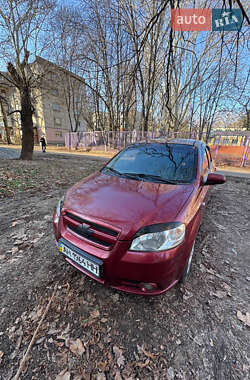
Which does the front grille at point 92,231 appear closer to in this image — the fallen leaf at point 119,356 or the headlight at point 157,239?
the headlight at point 157,239

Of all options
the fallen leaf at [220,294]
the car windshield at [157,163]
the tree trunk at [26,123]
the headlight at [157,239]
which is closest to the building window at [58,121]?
the tree trunk at [26,123]

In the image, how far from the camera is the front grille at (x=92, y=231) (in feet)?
4.83

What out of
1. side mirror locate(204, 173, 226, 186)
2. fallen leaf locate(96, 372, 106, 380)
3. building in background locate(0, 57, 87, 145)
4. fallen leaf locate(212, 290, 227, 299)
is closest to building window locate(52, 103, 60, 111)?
building in background locate(0, 57, 87, 145)

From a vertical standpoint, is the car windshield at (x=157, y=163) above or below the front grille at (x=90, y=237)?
above

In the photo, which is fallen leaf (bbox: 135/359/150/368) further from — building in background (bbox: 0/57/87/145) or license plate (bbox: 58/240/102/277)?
building in background (bbox: 0/57/87/145)

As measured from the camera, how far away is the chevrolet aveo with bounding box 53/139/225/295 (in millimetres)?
1405

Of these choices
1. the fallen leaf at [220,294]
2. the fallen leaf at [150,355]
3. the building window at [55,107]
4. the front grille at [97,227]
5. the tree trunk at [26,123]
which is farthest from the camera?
the building window at [55,107]

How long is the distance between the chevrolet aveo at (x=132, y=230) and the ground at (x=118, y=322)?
1.28ft

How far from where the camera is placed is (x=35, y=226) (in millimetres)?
3070

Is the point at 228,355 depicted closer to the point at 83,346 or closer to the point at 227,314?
the point at 227,314

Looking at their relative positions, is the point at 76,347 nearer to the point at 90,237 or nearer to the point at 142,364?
the point at 142,364

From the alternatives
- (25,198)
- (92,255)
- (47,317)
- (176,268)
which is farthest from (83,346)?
(25,198)

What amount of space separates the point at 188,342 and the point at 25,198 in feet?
14.7

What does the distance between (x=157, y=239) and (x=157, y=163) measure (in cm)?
138
